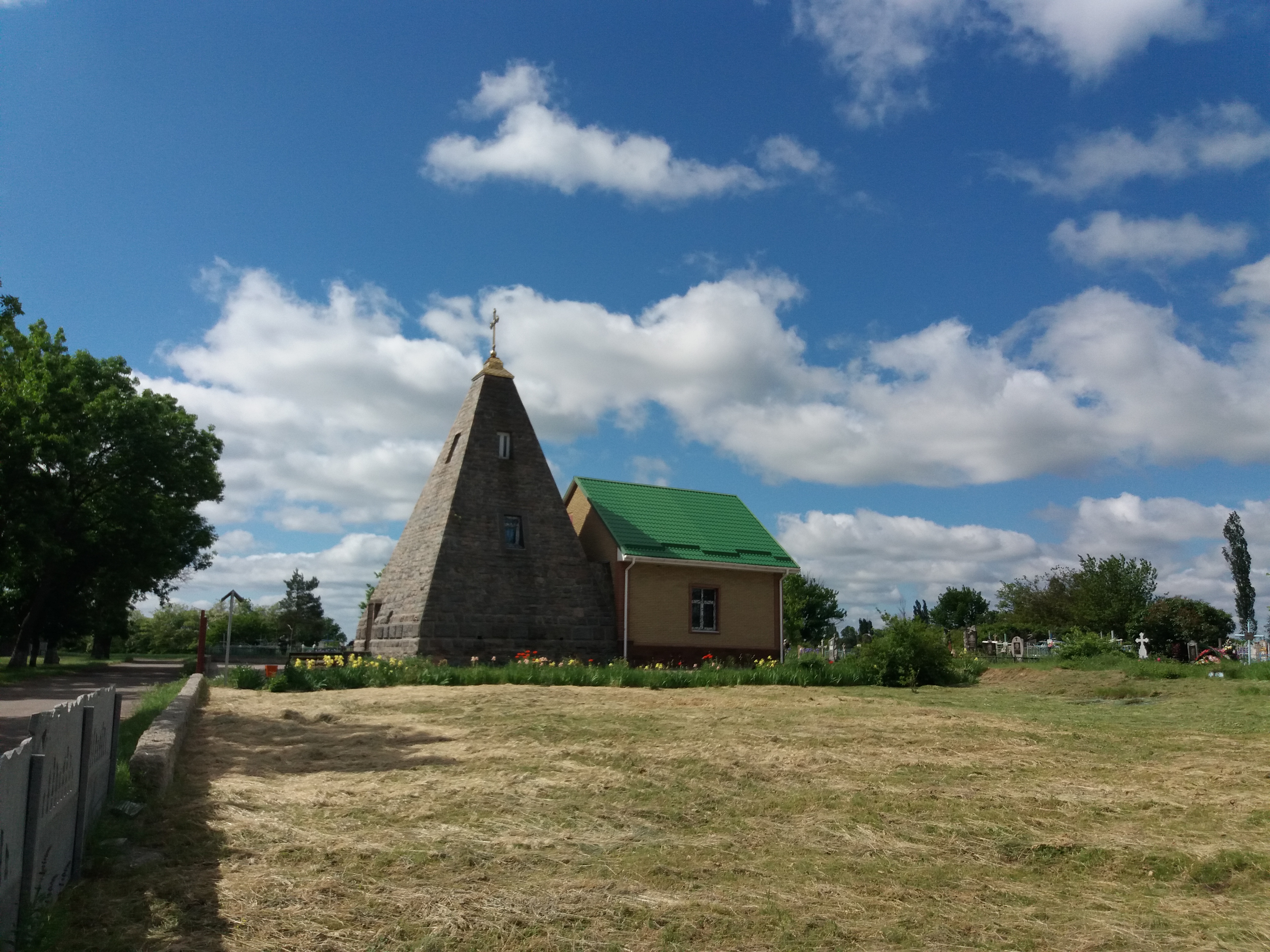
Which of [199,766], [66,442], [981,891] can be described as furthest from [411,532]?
[981,891]

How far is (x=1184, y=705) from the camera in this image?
15.0 meters

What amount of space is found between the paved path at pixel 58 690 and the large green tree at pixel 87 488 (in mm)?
3393

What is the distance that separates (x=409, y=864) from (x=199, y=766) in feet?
12.8

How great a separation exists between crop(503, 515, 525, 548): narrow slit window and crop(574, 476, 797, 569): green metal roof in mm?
2826

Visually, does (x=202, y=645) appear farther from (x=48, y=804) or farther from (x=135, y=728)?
(x=48, y=804)

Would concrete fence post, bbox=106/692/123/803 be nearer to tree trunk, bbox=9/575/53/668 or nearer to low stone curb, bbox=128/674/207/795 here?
low stone curb, bbox=128/674/207/795

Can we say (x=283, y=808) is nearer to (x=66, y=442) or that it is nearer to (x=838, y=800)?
(x=838, y=800)

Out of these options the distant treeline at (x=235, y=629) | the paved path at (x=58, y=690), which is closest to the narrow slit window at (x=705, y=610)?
the paved path at (x=58, y=690)

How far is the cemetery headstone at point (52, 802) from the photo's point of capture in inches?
162

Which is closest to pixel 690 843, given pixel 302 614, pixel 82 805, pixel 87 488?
pixel 82 805

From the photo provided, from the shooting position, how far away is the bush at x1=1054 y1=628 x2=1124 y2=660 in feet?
93.2

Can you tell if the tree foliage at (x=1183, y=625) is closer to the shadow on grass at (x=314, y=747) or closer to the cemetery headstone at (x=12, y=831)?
the shadow on grass at (x=314, y=747)

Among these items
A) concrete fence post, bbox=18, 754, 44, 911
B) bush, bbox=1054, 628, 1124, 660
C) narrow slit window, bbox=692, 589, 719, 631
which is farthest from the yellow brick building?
concrete fence post, bbox=18, 754, 44, 911

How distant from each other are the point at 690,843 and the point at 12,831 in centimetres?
379
